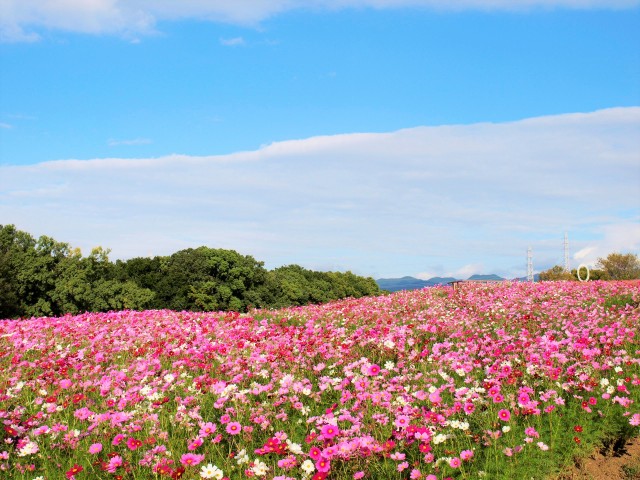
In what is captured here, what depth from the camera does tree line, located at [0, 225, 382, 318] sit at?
3384 cm

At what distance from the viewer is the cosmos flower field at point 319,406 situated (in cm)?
574

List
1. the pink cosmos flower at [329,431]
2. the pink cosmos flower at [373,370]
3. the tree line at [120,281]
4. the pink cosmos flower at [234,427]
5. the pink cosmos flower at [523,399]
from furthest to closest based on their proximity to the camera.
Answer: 1. the tree line at [120,281]
2. the pink cosmos flower at [373,370]
3. the pink cosmos flower at [523,399]
4. the pink cosmos flower at [234,427]
5. the pink cosmos flower at [329,431]

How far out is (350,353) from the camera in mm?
9156

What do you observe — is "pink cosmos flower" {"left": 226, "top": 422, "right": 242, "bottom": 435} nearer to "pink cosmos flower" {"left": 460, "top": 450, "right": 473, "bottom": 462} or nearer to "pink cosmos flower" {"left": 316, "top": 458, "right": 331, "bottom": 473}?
"pink cosmos flower" {"left": 316, "top": 458, "right": 331, "bottom": 473}

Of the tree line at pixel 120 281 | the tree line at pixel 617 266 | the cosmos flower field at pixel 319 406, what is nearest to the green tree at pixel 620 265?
the tree line at pixel 617 266

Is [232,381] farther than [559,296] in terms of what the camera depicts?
No

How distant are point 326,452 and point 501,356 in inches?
175

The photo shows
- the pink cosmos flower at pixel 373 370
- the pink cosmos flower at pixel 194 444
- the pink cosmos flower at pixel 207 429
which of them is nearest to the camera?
the pink cosmos flower at pixel 194 444

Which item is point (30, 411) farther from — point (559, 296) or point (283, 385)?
point (559, 296)

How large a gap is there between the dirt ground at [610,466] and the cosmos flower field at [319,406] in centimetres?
17

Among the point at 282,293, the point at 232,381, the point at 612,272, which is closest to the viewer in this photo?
the point at 232,381

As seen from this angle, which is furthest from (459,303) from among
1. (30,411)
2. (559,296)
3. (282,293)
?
(282,293)

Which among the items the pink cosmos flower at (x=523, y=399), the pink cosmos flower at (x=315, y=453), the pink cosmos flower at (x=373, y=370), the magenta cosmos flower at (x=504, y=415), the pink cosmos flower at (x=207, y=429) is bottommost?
the pink cosmos flower at (x=207, y=429)

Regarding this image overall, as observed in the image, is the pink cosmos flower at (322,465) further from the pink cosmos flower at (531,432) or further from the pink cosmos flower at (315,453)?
the pink cosmos flower at (531,432)
